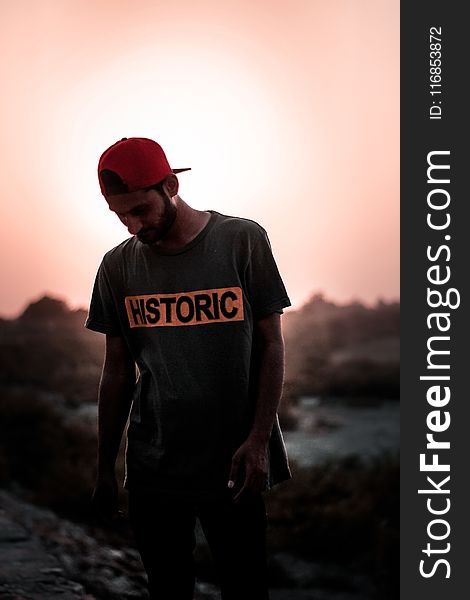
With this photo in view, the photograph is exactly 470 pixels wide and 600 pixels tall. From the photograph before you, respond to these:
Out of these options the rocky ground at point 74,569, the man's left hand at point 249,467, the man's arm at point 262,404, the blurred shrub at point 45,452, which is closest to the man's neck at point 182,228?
the man's arm at point 262,404

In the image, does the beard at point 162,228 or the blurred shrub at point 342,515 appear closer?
the beard at point 162,228

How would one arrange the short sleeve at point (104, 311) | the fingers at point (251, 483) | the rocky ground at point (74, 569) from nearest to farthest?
the fingers at point (251, 483)
the short sleeve at point (104, 311)
the rocky ground at point (74, 569)

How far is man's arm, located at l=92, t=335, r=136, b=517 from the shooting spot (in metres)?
2.08

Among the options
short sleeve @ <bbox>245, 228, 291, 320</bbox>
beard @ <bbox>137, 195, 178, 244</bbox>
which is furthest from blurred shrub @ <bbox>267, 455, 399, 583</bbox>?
beard @ <bbox>137, 195, 178, 244</bbox>

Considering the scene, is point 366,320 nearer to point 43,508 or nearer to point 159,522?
point 43,508

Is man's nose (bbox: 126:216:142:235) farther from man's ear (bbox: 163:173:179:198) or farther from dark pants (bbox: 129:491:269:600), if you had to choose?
dark pants (bbox: 129:491:269:600)

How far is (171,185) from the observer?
6.43ft

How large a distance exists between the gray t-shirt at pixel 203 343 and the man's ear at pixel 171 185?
0.11m

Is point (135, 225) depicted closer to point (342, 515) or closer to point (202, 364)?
point (202, 364)

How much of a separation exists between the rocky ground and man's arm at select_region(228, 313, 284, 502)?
1997 mm

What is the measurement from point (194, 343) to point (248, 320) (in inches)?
5.1

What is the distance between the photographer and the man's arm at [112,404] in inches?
81.9

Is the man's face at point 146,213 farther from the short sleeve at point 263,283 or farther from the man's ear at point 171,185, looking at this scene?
the short sleeve at point 263,283

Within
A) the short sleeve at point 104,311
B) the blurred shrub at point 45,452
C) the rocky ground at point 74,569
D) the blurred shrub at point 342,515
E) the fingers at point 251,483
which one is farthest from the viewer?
the blurred shrub at point 45,452
